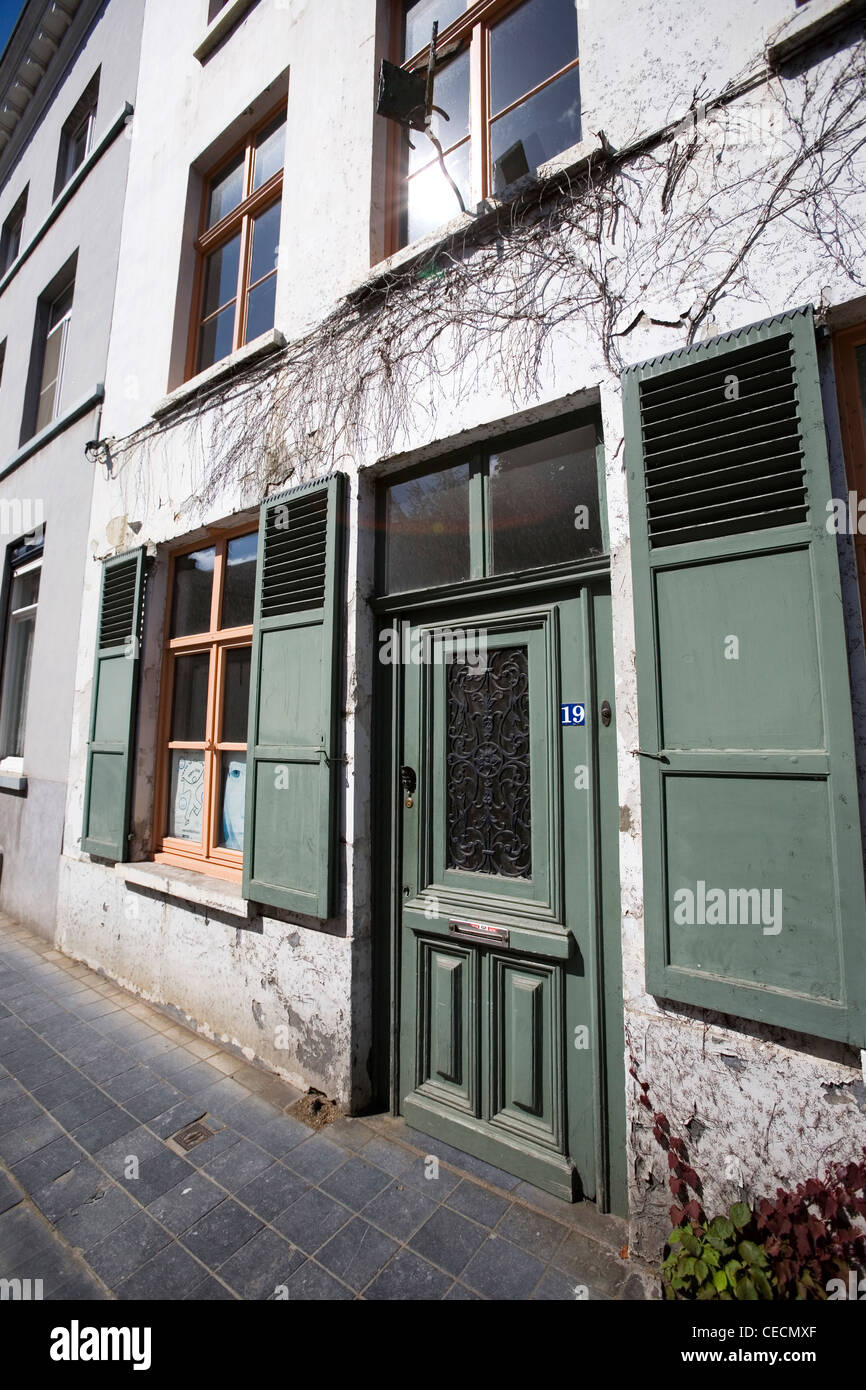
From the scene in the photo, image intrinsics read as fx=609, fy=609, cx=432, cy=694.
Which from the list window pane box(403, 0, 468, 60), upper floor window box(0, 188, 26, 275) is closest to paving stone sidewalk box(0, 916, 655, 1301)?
window pane box(403, 0, 468, 60)

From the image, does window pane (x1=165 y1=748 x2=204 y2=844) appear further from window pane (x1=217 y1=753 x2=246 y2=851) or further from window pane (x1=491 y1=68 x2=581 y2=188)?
window pane (x1=491 y1=68 x2=581 y2=188)

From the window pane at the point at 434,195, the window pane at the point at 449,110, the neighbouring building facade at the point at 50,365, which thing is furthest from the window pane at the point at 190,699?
the window pane at the point at 449,110

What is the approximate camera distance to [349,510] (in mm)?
3311

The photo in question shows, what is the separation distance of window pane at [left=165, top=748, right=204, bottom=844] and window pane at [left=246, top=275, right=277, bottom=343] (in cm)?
310

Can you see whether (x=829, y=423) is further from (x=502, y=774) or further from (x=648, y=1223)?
(x=648, y=1223)

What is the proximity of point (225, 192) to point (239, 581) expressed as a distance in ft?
11.5

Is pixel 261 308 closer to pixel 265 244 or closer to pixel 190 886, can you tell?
pixel 265 244

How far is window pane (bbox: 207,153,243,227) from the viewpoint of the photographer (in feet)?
16.1

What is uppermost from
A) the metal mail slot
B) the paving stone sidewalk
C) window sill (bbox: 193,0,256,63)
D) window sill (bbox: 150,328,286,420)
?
window sill (bbox: 193,0,256,63)

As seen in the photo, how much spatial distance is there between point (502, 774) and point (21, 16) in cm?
1139

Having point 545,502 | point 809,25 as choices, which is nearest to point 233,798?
point 545,502

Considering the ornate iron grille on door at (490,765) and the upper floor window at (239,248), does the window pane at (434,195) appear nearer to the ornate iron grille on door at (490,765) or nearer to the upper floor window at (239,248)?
the upper floor window at (239,248)
